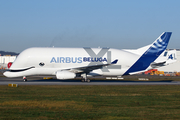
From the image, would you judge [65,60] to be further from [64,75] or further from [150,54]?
[150,54]

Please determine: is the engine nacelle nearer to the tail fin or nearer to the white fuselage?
the white fuselage

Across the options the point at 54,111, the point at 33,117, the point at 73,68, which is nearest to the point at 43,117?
the point at 33,117

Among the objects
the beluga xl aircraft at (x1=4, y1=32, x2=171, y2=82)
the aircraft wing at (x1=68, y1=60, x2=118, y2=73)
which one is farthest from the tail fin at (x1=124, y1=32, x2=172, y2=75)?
the aircraft wing at (x1=68, y1=60, x2=118, y2=73)

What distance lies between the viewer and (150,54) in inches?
1583

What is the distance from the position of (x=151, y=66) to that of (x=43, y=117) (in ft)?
97.7

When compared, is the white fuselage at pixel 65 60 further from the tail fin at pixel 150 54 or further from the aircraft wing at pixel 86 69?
the aircraft wing at pixel 86 69

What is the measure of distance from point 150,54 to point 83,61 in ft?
36.6

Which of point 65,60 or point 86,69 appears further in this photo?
point 65,60

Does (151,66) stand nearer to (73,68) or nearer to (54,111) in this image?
(73,68)

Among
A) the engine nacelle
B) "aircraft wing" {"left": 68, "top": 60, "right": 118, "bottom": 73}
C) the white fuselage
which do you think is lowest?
the engine nacelle

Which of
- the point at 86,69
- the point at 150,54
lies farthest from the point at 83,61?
the point at 150,54

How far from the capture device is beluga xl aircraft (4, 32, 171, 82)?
36594 millimetres

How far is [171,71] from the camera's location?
87.6 metres

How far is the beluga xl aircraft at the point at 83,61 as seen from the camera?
36594 mm
